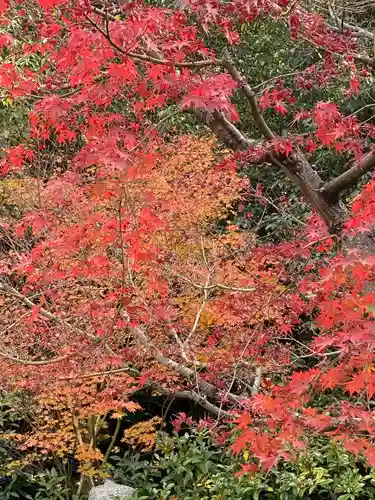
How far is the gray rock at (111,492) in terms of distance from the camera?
271 inches

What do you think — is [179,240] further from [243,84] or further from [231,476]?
[243,84]

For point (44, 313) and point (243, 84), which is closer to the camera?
point (243, 84)

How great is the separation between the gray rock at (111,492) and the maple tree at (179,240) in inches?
12.5

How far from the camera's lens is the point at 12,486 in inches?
312

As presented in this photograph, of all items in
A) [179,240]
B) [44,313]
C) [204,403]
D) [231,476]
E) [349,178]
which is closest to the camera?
[349,178]

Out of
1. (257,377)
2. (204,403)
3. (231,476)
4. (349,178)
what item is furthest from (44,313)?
(349,178)

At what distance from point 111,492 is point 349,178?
4754 millimetres

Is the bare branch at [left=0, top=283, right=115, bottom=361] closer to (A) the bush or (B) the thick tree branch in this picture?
(A) the bush

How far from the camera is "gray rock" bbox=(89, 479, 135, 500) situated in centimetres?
689

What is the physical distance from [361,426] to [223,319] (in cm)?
319

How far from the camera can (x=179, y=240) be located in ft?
23.9

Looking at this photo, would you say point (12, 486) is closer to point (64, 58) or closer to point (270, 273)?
point (270, 273)

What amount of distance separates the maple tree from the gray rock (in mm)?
318

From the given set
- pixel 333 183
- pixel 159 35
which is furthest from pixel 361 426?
pixel 159 35
